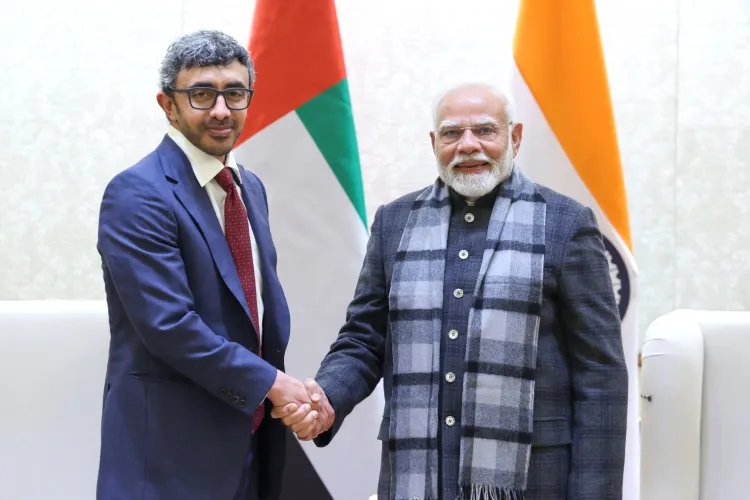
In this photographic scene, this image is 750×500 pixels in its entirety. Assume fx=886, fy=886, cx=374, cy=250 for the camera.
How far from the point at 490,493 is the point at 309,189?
4.49ft

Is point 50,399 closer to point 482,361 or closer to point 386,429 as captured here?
point 386,429

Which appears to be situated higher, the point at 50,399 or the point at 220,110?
the point at 220,110

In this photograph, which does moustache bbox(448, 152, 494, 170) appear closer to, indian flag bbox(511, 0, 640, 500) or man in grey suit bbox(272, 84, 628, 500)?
man in grey suit bbox(272, 84, 628, 500)

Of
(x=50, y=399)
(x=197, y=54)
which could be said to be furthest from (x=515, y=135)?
(x=50, y=399)

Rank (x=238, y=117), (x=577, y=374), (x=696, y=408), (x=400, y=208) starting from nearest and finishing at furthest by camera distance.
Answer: (x=577, y=374) → (x=238, y=117) → (x=400, y=208) → (x=696, y=408)

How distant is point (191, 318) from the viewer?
176cm

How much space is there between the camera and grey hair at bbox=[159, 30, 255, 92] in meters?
1.91

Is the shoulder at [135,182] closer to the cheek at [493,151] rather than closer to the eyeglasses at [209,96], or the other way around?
the eyeglasses at [209,96]

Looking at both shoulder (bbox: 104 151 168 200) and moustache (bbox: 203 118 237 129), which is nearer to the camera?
shoulder (bbox: 104 151 168 200)

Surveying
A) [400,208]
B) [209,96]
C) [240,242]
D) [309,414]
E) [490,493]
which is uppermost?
[209,96]

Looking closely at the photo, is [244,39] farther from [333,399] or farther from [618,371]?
[618,371]

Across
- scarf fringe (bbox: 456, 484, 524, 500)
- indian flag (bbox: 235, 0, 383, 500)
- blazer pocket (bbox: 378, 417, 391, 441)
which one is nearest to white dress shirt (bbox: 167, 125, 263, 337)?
blazer pocket (bbox: 378, 417, 391, 441)

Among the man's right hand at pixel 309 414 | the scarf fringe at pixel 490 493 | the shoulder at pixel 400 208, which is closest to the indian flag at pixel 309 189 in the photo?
the shoulder at pixel 400 208

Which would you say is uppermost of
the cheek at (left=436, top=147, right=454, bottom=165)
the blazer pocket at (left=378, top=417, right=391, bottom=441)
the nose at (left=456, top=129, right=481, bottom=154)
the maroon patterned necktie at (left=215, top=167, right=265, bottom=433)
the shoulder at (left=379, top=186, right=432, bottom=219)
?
the nose at (left=456, top=129, right=481, bottom=154)
